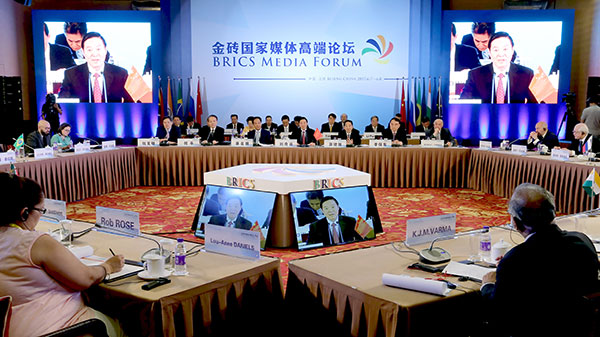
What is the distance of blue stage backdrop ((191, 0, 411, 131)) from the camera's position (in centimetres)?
980

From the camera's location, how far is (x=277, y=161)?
22.8 ft

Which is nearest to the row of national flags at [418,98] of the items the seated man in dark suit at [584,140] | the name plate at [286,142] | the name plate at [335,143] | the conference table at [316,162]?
the conference table at [316,162]

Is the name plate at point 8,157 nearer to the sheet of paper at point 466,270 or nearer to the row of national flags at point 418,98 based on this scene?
the sheet of paper at point 466,270

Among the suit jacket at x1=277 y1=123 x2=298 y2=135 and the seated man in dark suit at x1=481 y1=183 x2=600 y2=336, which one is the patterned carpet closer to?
the suit jacket at x1=277 y1=123 x2=298 y2=135

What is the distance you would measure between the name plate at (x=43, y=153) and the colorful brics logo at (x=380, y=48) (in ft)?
20.4

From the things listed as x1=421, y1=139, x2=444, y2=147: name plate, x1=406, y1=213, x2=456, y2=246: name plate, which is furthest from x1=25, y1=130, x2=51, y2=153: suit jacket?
x1=406, y1=213, x2=456, y2=246: name plate

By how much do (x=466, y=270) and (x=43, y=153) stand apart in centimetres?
527

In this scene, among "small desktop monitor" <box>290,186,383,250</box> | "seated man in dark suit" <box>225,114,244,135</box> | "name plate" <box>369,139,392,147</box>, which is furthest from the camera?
"seated man in dark suit" <box>225,114,244,135</box>

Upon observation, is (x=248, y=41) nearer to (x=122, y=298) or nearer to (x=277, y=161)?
(x=277, y=161)

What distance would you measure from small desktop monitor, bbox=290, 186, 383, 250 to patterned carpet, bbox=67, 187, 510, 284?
0.28 feet

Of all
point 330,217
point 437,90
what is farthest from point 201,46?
point 330,217

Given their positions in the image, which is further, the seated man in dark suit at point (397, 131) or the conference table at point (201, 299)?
the seated man in dark suit at point (397, 131)

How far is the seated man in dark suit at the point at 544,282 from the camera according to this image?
5.13 ft

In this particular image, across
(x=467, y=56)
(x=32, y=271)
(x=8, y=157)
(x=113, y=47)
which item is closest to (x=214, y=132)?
(x=8, y=157)
